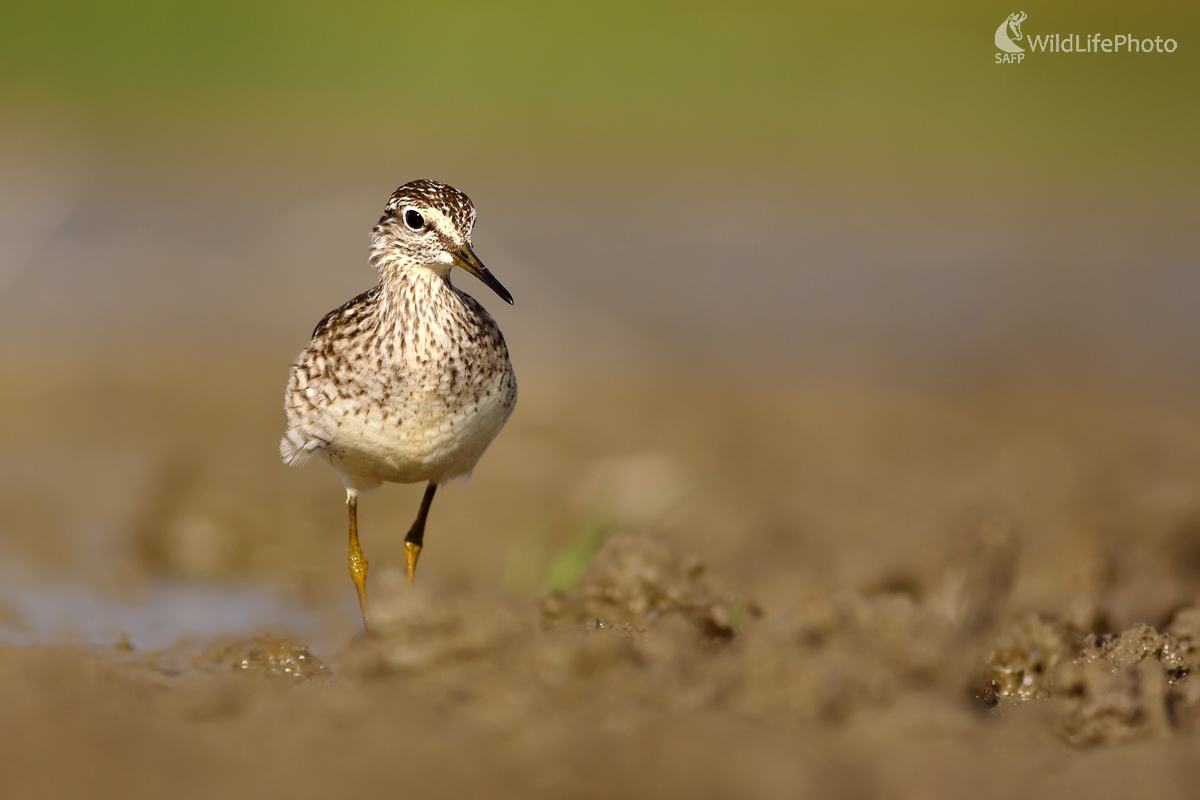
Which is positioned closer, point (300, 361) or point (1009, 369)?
point (300, 361)

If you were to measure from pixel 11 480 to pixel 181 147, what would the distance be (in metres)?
12.7

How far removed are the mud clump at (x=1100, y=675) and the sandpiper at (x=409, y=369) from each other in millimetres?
2433

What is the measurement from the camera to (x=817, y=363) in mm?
13141

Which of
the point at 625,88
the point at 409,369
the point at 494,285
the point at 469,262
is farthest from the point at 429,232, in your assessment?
the point at 625,88

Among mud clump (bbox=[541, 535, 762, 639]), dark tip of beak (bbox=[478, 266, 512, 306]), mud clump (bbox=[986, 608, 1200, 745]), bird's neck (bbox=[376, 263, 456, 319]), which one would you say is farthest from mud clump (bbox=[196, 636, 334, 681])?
mud clump (bbox=[986, 608, 1200, 745])

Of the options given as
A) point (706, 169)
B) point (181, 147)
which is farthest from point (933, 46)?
point (181, 147)

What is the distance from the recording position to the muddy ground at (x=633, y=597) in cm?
395

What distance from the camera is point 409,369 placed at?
6082 millimetres

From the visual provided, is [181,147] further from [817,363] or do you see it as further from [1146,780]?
[1146,780]
